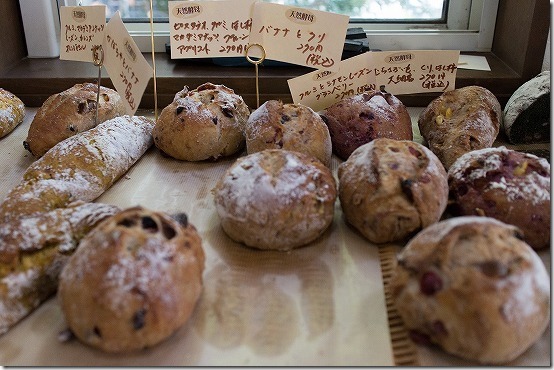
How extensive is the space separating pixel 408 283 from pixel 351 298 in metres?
0.17

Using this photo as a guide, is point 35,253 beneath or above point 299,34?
beneath

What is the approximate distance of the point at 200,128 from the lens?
1597mm

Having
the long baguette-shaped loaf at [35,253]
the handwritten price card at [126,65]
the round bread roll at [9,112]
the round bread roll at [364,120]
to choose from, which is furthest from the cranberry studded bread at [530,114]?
the round bread roll at [9,112]

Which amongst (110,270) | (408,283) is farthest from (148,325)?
(408,283)

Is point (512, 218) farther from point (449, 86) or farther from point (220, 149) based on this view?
point (220, 149)

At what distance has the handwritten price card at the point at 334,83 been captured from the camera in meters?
1.72

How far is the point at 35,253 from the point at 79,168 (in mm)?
407

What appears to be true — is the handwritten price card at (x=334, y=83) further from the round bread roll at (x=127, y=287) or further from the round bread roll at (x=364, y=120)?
the round bread roll at (x=127, y=287)

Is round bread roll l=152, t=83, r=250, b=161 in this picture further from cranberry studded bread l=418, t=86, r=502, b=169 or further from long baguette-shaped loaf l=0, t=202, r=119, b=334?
cranberry studded bread l=418, t=86, r=502, b=169

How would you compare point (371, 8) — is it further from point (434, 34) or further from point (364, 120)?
point (364, 120)

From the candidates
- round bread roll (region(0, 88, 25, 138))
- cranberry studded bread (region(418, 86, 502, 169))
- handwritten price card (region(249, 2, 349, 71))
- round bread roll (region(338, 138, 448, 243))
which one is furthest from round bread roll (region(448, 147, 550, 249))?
round bread roll (region(0, 88, 25, 138))

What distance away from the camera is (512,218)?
1.21 m

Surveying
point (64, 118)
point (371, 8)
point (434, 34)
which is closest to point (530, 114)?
point (434, 34)

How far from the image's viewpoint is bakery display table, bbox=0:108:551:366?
959 millimetres
